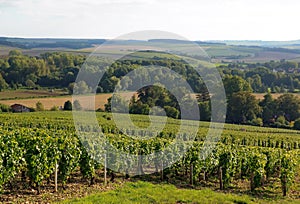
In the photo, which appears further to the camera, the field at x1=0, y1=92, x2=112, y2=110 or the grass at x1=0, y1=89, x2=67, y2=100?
the grass at x1=0, y1=89, x2=67, y2=100

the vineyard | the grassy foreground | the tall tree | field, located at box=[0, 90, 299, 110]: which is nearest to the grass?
field, located at box=[0, 90, 299, 110]

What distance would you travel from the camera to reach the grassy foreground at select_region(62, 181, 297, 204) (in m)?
13.0

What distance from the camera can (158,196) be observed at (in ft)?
44.9

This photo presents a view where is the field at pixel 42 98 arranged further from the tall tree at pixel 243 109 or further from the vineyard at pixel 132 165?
the vineyard at pixel 132 165

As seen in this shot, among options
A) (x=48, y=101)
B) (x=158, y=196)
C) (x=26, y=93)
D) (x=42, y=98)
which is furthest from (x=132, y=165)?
(x=26, y=93)

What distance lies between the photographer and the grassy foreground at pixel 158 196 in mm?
13000

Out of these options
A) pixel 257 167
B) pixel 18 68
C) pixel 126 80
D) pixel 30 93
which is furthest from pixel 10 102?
pixel 257 167

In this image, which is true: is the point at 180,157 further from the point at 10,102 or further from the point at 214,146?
the point at 10,102

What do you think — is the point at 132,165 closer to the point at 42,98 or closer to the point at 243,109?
the point at 243,109

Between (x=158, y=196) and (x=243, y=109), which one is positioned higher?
(x=158, y=196)

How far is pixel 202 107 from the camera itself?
5988cm

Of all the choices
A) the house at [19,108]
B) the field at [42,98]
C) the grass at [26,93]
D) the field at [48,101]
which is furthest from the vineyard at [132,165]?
the grass at [26,93]

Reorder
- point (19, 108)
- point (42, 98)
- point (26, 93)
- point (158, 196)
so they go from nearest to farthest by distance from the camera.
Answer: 1. point (158, 196)
2. point (19, 108)
3. point (42, 98)
4. point (26, 93)

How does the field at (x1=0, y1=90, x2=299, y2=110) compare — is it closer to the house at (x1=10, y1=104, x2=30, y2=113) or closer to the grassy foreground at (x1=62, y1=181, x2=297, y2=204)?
the house at (x1=10, y1=104, x2=30, y2=113)
